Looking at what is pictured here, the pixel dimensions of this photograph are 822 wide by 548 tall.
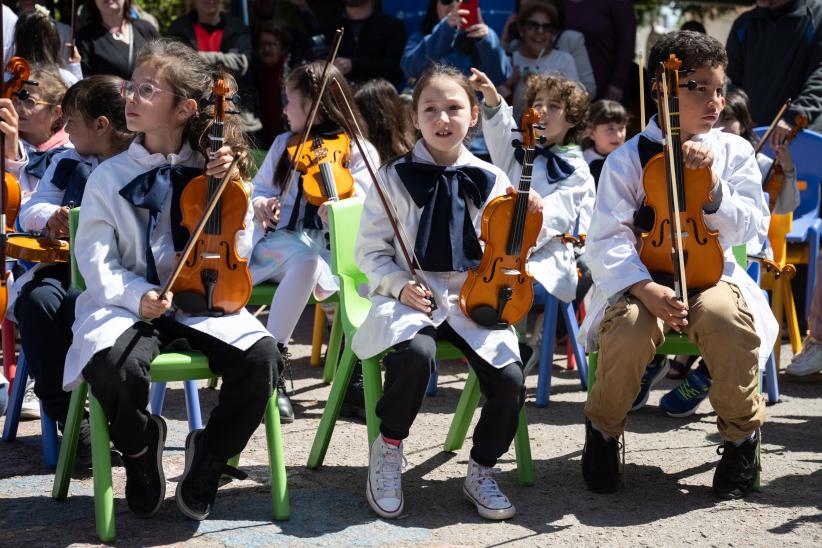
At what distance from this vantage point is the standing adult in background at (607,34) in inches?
266

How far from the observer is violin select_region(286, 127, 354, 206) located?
4.55 m

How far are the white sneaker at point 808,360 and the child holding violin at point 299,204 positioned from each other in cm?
209

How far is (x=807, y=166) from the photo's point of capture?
584 cm

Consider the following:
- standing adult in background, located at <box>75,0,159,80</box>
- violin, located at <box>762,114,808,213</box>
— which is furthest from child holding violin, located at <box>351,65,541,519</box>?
standing adult in background, located at <box>75,0,159,80</box>

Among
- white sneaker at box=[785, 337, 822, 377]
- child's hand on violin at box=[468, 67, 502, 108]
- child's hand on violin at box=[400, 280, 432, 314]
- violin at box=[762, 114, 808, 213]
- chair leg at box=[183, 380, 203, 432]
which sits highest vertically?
child's hand on violin at box=[468, 67, 502, 108]

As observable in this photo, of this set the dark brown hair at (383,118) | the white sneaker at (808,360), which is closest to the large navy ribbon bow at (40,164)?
the dark brown hair at (383,118)

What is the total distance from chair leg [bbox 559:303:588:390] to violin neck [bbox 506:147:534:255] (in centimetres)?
152

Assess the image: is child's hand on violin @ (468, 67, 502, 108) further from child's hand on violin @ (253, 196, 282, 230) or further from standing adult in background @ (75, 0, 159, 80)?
standing adult in background @ (75, 0, 159, 80)

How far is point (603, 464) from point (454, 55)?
10.8 feet

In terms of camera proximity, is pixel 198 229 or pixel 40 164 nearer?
pixel 198 229

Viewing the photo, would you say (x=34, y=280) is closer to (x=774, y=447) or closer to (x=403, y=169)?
(x=403, y=169)

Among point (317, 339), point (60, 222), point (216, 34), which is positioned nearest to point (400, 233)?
point (60, 222)

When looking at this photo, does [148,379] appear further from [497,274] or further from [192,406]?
[497,274]

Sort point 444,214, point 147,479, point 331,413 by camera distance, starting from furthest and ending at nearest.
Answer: point 331,413 < point 444,214 < point 147,479
